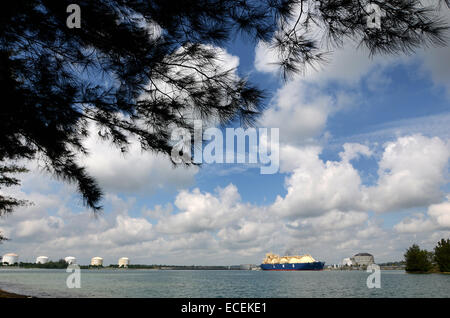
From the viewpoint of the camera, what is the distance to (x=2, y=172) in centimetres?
1430

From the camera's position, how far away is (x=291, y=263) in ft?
359

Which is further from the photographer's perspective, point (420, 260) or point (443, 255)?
point (420, 260)

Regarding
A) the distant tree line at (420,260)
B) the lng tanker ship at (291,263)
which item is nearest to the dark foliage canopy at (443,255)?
the distant tree line at (420,260)

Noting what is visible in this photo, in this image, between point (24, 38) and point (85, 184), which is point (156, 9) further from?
point (85, 184)

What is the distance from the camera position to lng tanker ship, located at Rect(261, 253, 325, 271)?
108 metres

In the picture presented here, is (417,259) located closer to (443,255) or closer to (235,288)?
(443,255)

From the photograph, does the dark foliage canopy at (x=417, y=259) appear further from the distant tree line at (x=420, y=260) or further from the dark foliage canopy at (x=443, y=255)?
the dark foliage canopy at (x=443, y=255)

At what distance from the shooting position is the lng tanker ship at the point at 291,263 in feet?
356

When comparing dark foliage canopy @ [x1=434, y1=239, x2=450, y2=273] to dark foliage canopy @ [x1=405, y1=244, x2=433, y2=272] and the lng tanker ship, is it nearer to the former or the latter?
dark foliage canopy @ [x1=405, y1=244, x2=433, y2=272]

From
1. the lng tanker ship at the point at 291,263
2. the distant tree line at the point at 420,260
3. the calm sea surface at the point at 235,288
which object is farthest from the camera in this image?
the lng tanker ship at the point at 291,263

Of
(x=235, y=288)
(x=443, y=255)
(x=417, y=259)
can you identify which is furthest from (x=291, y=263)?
(x=235, y=288)
